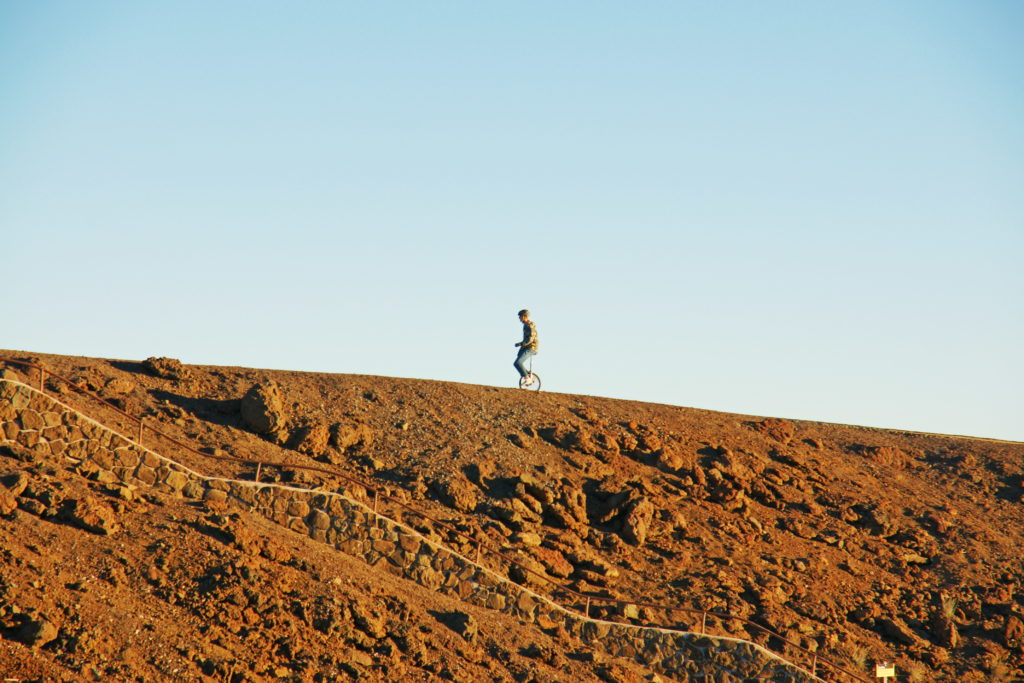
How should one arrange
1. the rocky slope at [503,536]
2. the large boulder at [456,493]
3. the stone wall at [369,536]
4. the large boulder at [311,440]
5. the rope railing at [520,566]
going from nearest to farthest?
1. the rocky slope at [503,536]
2. the stone wall at [369,536]
3. the rope railing at [520,566]
4. the large boulder at [456,493]
5. the large boulder at [311,440]

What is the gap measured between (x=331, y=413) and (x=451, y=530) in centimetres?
474

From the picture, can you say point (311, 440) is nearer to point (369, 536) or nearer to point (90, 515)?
point (369, 536)

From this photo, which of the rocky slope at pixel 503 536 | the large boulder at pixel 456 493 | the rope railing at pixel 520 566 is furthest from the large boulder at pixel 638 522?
the large boulder at pixel 456 493

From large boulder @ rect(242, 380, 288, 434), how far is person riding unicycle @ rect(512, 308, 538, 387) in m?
6.34

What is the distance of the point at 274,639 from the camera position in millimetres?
14727

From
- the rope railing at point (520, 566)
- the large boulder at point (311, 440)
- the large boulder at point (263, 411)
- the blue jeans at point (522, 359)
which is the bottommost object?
the rope railing at point (520, 566)

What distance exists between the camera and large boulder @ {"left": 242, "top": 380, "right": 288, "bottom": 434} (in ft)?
69.5

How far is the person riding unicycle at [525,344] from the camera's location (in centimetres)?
2508

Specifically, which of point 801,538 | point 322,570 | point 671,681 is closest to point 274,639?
point 322,570

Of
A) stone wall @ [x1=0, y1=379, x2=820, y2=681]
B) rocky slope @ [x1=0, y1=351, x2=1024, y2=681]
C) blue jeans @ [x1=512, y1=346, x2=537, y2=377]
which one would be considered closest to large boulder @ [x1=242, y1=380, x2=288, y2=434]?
rocky slope @ [x1=0, y1=351, x2=1024, y2=681]

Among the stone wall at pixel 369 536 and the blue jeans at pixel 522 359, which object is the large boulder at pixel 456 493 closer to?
the stone wall at pixel 369 536

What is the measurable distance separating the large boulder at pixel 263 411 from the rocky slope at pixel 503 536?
5 centimetres

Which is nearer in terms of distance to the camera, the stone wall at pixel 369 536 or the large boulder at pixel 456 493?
the stone wall at pixel 369 536

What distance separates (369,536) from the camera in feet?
59.4
